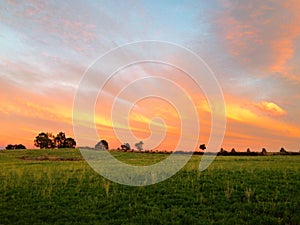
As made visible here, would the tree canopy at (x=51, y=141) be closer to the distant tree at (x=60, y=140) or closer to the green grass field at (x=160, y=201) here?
the distant tree at (x=60, y=140)

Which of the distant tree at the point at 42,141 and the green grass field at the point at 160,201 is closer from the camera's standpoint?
the green grass field at the point at 160,201

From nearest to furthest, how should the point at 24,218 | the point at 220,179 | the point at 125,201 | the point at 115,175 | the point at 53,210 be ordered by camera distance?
the point at 24,218 < the point at 53,210 < the point at 125,201 < the point at 220,179 < the point at 115,175

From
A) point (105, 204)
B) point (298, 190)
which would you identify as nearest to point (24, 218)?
point (105, 204)

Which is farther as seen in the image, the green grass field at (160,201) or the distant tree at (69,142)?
the distant tree at (69,142)

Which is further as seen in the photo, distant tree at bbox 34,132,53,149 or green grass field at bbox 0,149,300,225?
distant tree at bbox 34,132,53,149

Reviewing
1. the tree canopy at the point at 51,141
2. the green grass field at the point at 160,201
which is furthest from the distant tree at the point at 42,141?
the green grass field at the point at 160,201

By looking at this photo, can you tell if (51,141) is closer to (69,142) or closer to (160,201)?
(69,142)

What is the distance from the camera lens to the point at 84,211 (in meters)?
16.2

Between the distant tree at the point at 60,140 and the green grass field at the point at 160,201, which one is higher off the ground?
the distant tree at the point at 60,140

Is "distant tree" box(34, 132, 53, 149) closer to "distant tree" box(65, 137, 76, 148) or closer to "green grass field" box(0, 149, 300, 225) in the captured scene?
"distant tree" box(65, 137, 76, 148)

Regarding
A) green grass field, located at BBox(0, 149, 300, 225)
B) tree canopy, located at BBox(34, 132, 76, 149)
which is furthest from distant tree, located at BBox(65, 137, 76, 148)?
green grass field, located at BBox(0, 149, 300, 225)

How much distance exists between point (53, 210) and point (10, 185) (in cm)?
834

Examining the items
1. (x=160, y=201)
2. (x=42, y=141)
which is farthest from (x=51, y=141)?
(x=160, y=201)

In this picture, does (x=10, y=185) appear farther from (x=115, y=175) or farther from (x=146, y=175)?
(x=146, y=175)
